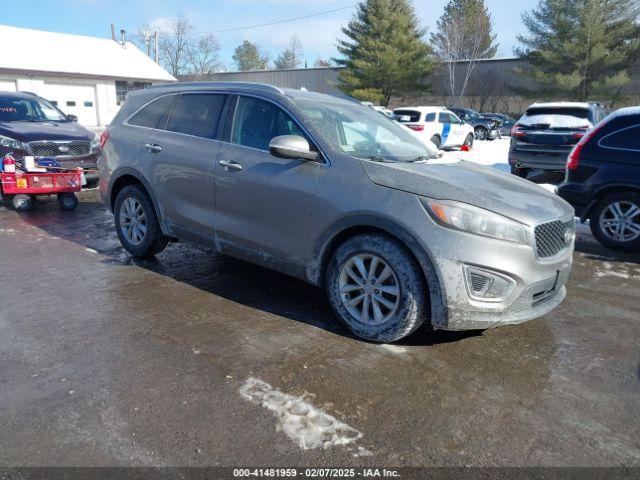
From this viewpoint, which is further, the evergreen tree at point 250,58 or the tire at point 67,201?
the evergreen tree at point 250,58

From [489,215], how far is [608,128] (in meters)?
4.17

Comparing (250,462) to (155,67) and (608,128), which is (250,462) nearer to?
(608,128)

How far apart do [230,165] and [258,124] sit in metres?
0.42

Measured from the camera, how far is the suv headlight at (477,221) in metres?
3.31

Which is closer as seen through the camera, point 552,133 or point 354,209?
point 354,209

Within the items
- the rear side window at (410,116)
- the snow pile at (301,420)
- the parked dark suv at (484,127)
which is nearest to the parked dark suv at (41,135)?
the snow pile at (301,420)

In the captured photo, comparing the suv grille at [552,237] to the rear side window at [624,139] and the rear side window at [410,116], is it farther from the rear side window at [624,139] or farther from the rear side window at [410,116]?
the rear side window at [410,116]

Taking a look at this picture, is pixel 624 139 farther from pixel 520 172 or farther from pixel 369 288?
pixel 520 172

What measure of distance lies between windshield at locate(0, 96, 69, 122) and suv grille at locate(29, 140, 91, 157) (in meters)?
1.36

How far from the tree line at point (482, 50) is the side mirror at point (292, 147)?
117 feet

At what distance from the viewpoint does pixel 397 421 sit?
9.12ft

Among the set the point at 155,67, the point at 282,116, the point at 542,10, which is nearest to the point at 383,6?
the point at 542,10

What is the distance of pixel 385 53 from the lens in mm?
39188

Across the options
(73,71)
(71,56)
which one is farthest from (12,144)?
(71,56)
